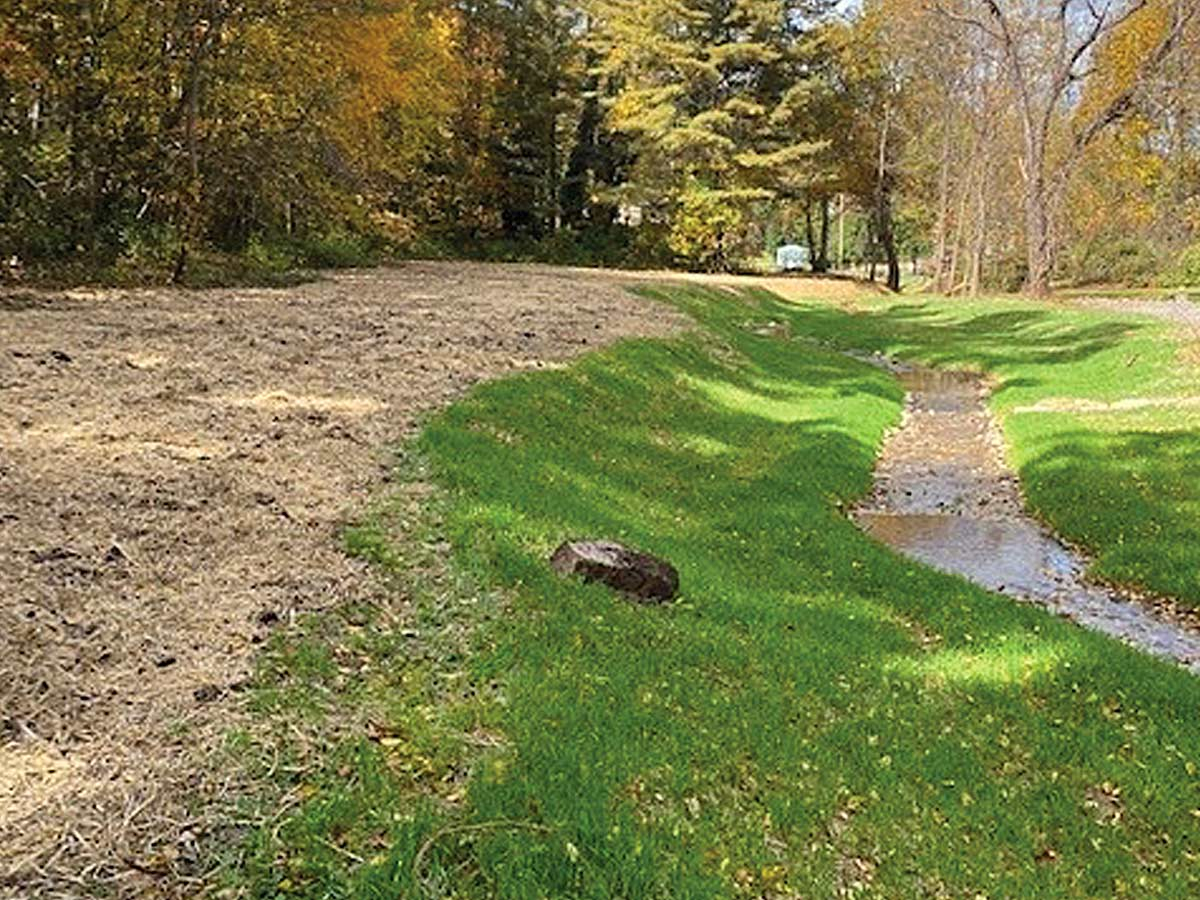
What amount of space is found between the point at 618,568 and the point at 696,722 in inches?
68.2

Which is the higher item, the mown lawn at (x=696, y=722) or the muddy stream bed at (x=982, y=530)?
the mown lawn at (x=696, y=722)

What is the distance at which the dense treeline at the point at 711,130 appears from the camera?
2691cm

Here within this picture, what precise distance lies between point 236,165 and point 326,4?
4038 millimetres

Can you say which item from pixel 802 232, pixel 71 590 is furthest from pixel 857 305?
pixel 802 232

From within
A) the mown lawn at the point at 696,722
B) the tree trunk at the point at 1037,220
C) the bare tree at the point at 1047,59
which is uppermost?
the bare tree at the point at 1047,59

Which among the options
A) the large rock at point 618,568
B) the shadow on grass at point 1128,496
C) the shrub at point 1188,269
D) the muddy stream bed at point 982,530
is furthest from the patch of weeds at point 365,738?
the shrub at point 1188,269

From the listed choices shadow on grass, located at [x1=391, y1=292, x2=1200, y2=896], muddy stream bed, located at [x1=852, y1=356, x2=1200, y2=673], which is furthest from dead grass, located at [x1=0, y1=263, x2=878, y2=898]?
muddy stream bed, located at [x1=852, y1=356, x2=1200, y2=673]

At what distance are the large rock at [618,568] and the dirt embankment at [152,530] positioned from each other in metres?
1.33

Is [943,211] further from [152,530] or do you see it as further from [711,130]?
[152,530]

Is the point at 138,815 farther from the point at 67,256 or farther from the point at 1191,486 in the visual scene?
the point at 67,256

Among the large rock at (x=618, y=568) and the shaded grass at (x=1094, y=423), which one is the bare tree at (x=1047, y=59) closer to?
the shaded grass at (x=1094, y=423)

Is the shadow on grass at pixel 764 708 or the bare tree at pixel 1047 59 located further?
the bare tree at pixel 1047 59

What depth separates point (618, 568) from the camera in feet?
23.1

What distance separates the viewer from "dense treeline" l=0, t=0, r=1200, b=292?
26906 millimetres
